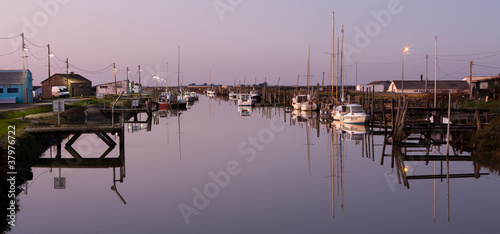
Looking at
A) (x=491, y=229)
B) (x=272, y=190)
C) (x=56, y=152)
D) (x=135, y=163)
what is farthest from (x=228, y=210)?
(x=56, y=152)

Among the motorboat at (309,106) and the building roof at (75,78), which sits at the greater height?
the building roof at (75,78)

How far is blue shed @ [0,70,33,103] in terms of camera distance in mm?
58312

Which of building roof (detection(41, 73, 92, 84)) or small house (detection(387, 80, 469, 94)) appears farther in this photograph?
small house (detection(387, 80, 469, 94))

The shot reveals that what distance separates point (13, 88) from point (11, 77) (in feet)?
5.27

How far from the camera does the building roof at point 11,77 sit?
192ft

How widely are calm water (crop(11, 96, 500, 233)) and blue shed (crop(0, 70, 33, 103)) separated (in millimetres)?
29767

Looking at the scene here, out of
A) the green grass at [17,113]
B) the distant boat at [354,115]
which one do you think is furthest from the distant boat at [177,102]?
the distant boat at [354,115]

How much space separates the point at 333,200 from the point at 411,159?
11251 mm

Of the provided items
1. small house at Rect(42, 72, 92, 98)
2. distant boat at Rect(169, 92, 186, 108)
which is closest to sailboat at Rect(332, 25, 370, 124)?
distant boat at Rect(169, 92, 186, 108)

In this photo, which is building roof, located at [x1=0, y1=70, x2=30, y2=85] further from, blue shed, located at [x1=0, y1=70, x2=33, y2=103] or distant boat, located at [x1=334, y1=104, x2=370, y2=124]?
distant boat, located at [x1=334, y1=104, x2=370, y2=124]

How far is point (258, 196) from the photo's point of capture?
20.5 meters

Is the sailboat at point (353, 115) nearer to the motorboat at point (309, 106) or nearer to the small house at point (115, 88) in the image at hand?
the motorboat at point (309, 106)

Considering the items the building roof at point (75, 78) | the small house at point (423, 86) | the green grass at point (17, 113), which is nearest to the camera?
the green grass at point (17, 113)

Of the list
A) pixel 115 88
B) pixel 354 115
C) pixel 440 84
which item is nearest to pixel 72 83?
pixel 115 88
